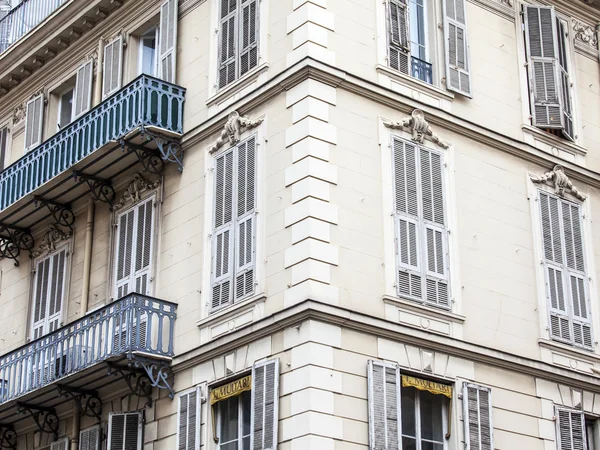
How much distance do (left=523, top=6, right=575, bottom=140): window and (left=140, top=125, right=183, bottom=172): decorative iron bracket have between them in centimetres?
654

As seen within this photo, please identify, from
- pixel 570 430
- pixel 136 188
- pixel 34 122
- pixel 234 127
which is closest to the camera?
pixel 570 430

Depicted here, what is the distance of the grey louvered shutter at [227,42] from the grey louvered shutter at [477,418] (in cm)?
677

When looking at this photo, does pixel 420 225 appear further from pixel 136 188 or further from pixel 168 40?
pixel 168 40

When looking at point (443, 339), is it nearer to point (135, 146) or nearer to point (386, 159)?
point (386, 159)

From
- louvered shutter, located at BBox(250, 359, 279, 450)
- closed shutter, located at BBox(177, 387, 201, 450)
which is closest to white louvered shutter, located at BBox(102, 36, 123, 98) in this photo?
closed shutter, located at BBox(177, 387, 201, 450)

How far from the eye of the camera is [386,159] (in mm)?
19562

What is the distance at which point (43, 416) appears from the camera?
22.6 metres

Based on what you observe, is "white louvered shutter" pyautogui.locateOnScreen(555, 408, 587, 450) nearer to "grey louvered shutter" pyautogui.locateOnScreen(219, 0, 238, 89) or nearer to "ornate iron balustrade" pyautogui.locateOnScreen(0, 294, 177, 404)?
"ornate iron balustrade" pyautogui.locateOnScreen(0, 294, 177, 404)

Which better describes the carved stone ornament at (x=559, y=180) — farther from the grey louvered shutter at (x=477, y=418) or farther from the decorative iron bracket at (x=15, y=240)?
the decorative iron bracket at (x=15, y=240)

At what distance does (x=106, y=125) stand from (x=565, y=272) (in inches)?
342

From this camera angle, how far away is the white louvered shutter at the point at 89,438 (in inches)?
828

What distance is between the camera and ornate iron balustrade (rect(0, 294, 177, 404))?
19.6m

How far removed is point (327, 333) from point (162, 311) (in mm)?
3614

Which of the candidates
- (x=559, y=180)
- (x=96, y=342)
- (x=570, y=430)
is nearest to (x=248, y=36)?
(x=96, y=342)
